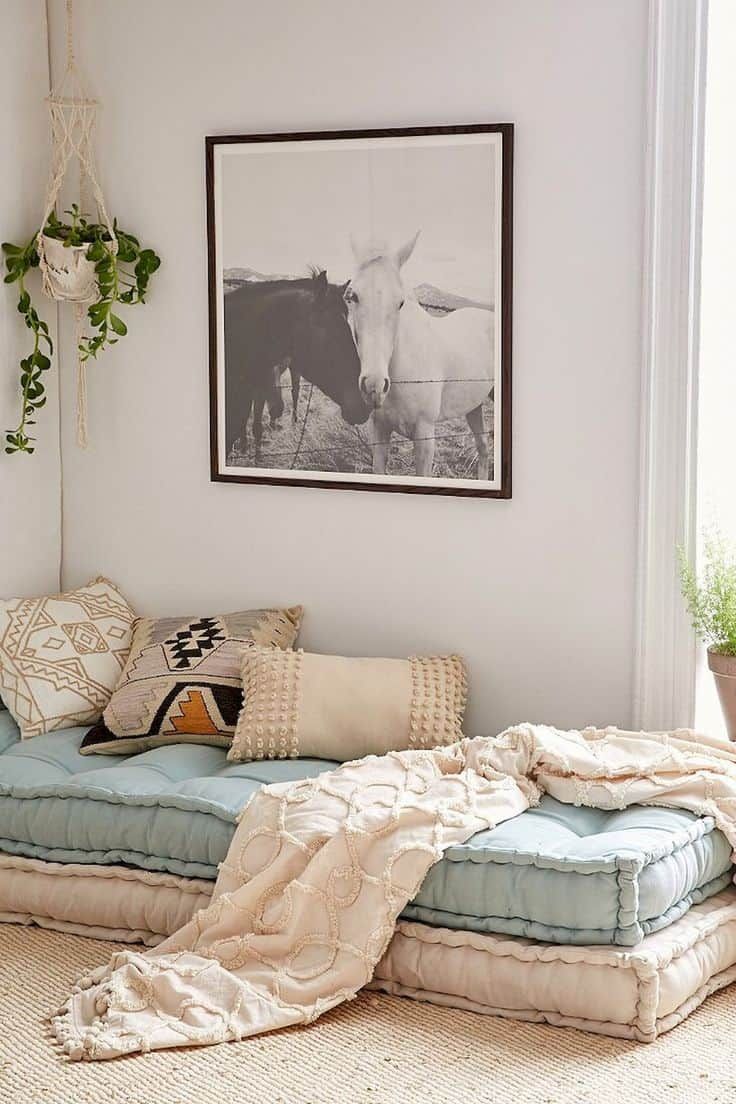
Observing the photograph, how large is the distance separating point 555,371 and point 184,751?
1.29 m

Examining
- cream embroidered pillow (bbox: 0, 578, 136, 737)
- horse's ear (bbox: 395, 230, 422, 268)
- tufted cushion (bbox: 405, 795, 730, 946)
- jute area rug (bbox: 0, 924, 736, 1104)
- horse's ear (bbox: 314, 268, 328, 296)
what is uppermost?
horse's ear (bbox: 395, 230, 422, 268)

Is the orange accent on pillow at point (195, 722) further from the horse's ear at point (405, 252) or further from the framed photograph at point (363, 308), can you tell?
the horse's ear at point (405, 252)

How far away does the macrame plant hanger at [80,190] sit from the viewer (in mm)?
3793

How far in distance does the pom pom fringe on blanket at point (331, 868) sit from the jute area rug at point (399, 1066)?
6 cm

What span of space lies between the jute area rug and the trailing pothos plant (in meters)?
1.78

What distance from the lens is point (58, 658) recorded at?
3.71 metres

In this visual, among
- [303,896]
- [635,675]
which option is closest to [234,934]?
[303,896]

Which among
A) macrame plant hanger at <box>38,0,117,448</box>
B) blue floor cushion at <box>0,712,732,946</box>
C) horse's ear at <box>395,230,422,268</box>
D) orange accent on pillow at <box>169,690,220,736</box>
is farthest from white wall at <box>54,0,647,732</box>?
blue floor cushion at <box>0,712,732,946</box>

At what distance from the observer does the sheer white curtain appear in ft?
10.9

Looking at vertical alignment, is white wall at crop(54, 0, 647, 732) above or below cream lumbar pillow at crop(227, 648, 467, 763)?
above

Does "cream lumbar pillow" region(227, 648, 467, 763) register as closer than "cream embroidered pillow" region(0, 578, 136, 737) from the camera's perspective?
Yes

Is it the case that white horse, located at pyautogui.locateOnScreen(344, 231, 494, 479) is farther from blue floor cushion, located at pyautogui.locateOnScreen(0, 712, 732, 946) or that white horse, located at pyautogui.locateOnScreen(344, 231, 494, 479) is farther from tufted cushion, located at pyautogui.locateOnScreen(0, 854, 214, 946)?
tufted cushion, located at pyautogui.locateOnScreen(0, 854, 214, 946)

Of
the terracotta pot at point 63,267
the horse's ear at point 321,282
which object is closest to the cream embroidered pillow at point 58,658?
the terracotta pot at point 63,267

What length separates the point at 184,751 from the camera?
3.43m
